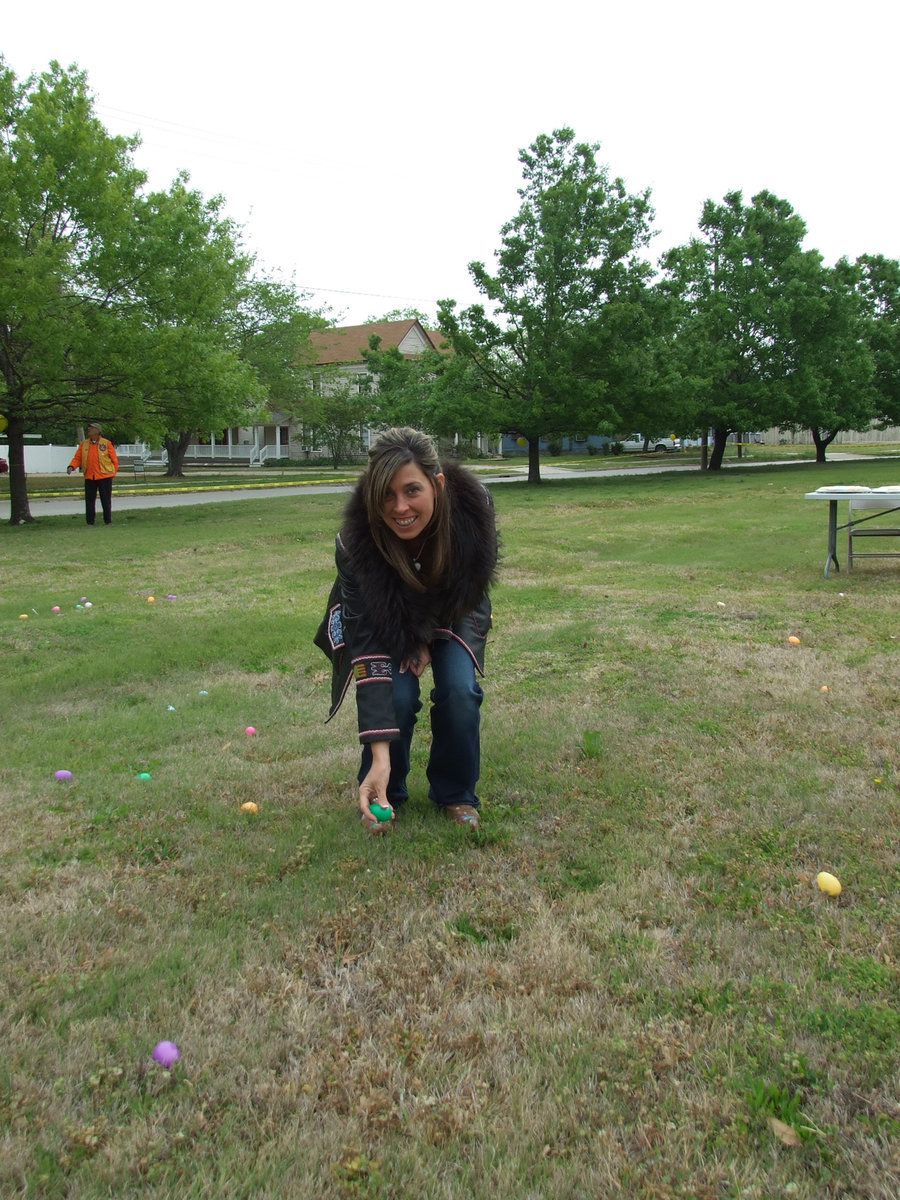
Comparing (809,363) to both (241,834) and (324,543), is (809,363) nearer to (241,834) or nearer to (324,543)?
(324,543)

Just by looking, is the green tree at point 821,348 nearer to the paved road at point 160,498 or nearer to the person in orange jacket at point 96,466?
the paved road at point 160,498

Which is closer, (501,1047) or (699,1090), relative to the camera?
(699,1090)

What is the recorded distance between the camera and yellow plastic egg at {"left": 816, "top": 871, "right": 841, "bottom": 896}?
9.61 ft

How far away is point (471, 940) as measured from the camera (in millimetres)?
2713

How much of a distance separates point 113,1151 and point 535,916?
4.44 feet

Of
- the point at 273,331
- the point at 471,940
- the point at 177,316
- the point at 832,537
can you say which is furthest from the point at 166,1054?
the point at 273,331

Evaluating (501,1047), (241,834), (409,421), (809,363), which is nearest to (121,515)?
(409,421)

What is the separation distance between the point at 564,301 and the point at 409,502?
21730mm

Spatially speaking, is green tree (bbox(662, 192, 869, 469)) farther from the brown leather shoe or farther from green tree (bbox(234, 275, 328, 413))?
the brown leather shoe

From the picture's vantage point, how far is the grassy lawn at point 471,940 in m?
1.92

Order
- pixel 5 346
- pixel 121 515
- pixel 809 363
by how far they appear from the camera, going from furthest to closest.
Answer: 1. pixel 809 363
2. pixel 121 515
3. pixel 5 346

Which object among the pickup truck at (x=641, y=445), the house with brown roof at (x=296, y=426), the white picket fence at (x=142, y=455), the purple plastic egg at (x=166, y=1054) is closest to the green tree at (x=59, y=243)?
the purple plastic egg at (x=166, y=1054)

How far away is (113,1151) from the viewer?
1895 mm

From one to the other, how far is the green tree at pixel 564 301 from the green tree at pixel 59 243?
10211mm
